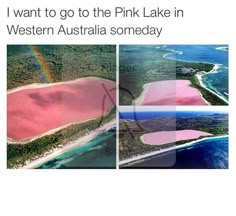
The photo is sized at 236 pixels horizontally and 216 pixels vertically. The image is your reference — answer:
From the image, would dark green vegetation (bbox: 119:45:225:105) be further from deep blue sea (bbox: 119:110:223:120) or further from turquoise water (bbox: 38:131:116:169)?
turquoise water (bbox: 38:131:116:169)

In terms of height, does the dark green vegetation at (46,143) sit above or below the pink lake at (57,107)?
below

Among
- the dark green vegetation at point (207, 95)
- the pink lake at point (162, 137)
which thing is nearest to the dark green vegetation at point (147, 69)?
the dark green vegetation at point (207, 95)

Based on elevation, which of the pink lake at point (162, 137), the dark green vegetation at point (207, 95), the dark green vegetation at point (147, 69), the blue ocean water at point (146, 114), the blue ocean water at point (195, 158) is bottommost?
the blue ocean water at point (195, 158)

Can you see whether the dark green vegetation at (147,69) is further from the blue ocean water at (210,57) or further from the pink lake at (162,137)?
the pink lake at (162,137)

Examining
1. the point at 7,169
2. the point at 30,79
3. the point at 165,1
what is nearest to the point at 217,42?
the point at 165,1

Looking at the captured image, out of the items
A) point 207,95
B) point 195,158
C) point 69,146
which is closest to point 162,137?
point 195,158

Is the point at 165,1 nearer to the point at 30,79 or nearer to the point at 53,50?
the point at 53,50
